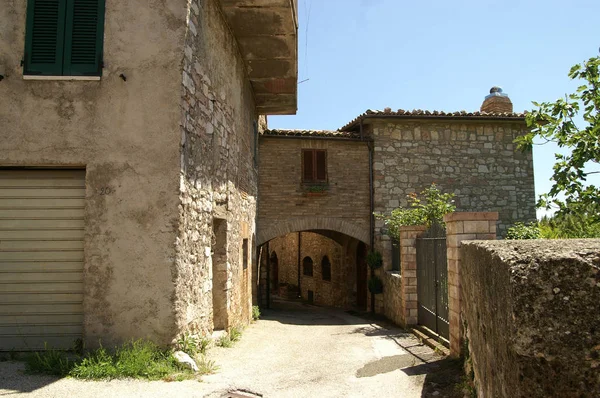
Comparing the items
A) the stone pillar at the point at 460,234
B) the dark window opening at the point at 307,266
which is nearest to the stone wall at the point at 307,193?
the stone pillar at the point at 460,234

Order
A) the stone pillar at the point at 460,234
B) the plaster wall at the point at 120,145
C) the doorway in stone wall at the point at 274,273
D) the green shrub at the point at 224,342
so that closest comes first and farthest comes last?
the plaster wall at the point at 120,145 < the stone pillar at the point at 460,234 < the green shrub at the point at 224,342 < the doorway in stone wall at the point at 274,273

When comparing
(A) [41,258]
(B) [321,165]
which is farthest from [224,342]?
(B) [321,165]

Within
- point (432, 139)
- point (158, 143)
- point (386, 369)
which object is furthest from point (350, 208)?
point (158, 143)

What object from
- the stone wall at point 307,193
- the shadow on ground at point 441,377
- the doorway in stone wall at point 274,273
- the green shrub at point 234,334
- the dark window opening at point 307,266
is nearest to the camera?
the shadow on ground at point 441,377

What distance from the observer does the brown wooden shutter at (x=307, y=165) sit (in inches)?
511

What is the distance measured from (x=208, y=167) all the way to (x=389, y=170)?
Result: 25.5 feet

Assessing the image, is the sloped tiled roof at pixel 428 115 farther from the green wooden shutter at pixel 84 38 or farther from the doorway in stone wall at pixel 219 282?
the green wooden shutter at pixel 84 38

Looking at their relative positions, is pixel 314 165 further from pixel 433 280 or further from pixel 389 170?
pixel 433 280

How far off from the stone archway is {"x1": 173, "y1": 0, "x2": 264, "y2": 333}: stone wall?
138 inches

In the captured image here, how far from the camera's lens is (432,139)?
531 inches

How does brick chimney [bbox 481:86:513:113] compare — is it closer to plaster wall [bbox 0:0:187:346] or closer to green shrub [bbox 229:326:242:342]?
green shrub [bbox 229:326:242:342]

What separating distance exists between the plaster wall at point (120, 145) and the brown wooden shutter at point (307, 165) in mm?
7895

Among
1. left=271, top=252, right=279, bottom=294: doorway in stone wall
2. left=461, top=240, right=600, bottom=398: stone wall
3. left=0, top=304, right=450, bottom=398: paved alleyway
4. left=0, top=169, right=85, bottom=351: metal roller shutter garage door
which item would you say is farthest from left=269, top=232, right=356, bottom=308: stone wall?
left=461, top=240, right=600, bottom=398: stone wall

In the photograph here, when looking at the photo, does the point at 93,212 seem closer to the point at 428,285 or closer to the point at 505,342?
the point at 505,342
